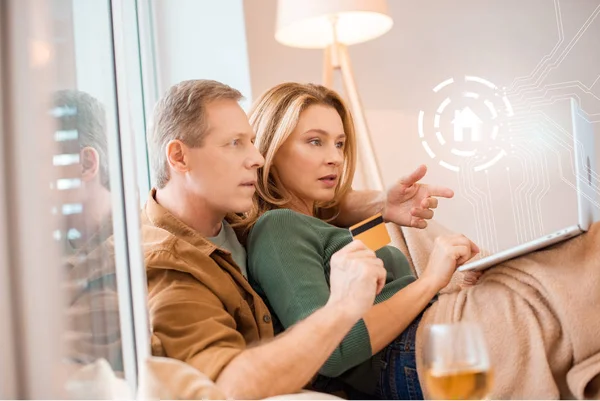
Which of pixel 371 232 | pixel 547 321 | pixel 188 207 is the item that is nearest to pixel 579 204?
pixel 547 321

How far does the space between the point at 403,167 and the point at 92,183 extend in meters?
2.51

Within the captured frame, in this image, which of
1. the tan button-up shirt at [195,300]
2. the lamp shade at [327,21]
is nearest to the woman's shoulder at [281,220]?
the tan button-up shirt at [195,300]

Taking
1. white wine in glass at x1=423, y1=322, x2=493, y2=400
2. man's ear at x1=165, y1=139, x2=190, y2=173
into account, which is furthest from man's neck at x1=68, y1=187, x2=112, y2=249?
white wine in glass at x1=423, y1=322, x2=493, y2=400

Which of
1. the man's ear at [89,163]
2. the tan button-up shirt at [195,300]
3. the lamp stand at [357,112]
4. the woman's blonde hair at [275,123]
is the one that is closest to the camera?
the man's ear at [89,163]

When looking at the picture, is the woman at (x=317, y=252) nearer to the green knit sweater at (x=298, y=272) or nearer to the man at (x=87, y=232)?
the green knit sweater at (x=298, y=272)

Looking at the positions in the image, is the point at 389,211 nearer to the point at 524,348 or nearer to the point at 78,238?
the point at 524,348

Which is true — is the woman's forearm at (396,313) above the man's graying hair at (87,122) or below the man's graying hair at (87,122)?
below

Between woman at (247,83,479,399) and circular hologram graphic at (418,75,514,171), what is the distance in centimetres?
164

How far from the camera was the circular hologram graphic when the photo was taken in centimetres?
336

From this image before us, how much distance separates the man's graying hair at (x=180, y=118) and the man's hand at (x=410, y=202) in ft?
1.75

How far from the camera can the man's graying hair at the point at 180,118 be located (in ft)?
4.52

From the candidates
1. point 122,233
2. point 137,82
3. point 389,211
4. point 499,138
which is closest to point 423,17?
point 499,138

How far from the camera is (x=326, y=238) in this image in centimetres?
147

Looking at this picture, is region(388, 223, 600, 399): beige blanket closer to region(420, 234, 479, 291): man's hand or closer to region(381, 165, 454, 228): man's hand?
region(420, 234, 479, 291): man's hand
